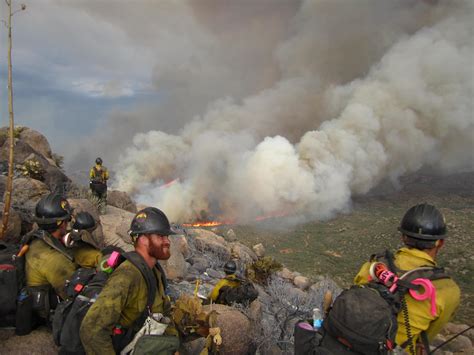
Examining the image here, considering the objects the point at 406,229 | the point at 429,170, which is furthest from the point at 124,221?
the point at 429,170

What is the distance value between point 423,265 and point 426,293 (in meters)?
0.29

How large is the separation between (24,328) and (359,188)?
4412cm

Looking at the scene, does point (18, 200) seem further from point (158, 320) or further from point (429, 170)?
point (429, 170)

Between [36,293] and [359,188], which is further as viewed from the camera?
[359,188]

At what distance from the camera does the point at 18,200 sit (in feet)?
29.2

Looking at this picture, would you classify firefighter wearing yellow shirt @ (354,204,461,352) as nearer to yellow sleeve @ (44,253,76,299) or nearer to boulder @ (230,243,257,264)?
yellow sleeve @ (44,253,76,299)

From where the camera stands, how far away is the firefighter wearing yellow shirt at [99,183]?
12766 mm

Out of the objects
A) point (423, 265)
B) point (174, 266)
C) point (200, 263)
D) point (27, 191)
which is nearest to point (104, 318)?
point (423, 265)

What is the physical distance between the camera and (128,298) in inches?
110

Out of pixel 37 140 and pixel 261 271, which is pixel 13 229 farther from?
pixel 37 140

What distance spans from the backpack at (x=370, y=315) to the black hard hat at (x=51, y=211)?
3.59m

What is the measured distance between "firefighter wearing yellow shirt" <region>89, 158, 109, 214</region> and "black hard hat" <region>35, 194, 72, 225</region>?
8673 millimetres

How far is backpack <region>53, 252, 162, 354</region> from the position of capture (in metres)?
2.87

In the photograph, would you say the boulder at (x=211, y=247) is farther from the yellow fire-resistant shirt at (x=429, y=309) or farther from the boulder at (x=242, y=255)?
the yellow fire-resistant shirt at (x=429, y=309)
